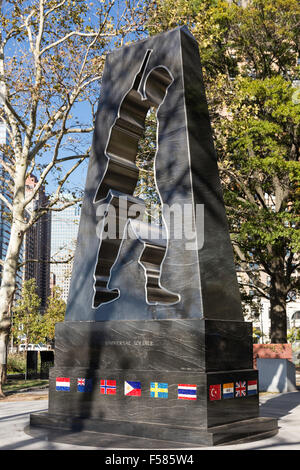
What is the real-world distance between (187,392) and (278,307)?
14769mm

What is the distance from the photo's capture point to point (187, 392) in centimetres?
783

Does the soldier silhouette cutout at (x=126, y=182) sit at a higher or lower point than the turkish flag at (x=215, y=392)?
higher

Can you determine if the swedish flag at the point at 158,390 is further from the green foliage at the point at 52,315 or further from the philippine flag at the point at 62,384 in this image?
the green foliage at the point at 52,315

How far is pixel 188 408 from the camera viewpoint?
7.75 meters

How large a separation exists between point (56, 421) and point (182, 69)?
662 centimetres

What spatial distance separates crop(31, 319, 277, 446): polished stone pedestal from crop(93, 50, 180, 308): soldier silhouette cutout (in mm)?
917

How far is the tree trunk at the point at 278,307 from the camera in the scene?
2183 cm

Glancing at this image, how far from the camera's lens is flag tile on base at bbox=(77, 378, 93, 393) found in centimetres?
902

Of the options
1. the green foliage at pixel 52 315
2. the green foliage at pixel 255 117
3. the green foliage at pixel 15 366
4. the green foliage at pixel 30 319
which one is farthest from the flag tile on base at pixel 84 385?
the green foliage at pixel 52 315

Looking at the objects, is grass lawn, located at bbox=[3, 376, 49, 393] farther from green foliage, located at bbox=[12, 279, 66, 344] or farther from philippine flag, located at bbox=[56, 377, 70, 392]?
green foliage, located at bbox=[12, 279, 66, 344]

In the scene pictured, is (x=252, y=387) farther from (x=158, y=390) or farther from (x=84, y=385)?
(x=84, y=385)

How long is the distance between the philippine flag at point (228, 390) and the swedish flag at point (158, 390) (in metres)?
0.91

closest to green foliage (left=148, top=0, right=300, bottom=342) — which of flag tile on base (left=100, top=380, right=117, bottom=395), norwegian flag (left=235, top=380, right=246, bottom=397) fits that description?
norwegian flag (left=235, top=380, right=246, bottom=397)

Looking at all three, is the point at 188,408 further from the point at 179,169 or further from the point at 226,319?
the point at 179,169
